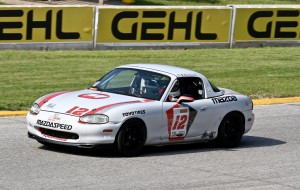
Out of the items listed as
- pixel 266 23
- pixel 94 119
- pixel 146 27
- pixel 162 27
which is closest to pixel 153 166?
pixel 94 119

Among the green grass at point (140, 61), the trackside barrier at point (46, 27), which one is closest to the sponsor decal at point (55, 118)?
the green grass at point (140, 61)

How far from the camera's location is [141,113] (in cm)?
1271

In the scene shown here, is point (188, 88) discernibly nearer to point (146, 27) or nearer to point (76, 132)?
point (76, 132)

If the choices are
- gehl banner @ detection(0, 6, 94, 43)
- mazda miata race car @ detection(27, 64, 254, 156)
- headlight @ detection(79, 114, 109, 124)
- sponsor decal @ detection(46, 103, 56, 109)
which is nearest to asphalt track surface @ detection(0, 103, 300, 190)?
mazda miata race car @ detection(27, 64, 254, 156)

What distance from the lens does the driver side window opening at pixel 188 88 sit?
44.6 ft

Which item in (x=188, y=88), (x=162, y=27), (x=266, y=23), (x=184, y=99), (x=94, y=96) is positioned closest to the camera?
(x=94, y=96)

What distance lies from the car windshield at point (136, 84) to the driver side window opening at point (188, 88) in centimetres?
17

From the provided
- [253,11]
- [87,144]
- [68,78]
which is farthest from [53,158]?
[253,11]

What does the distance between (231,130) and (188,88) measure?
3.57 ft

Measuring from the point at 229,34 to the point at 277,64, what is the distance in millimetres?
2336

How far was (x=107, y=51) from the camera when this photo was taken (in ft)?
83.2

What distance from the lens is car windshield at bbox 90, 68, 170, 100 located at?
44.1 ft

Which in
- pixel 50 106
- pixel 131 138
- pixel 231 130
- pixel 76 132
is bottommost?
pixel 231 130

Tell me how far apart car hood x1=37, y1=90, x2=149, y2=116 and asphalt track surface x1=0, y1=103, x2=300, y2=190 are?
65 cm
